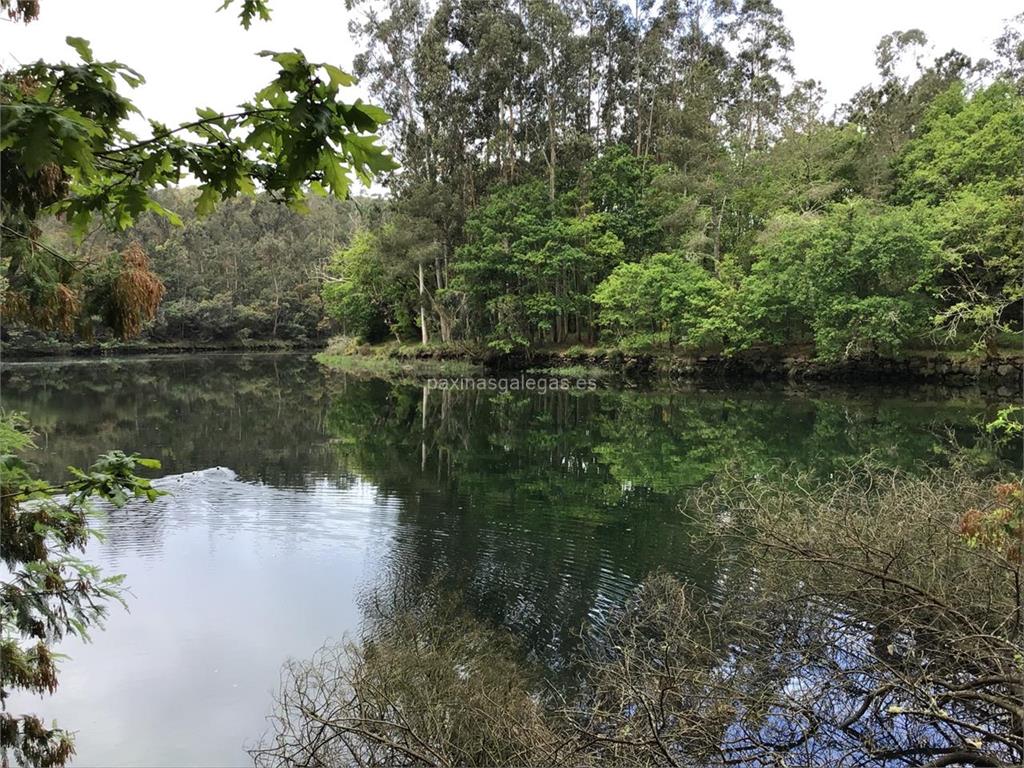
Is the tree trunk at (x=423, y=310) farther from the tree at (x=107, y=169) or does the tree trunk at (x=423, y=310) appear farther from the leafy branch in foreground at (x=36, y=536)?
the tree at (x=107, y=169)

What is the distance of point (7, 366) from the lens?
3925 centimetres

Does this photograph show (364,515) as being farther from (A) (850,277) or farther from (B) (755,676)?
(A) (850,277)

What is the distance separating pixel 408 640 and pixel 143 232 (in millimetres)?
60757

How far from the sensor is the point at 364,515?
10453 millimetres

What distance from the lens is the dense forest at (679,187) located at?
23.9 metres

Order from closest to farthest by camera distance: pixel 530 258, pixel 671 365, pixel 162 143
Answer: pixel 162 143, pixel 530 258, pixel 671 365

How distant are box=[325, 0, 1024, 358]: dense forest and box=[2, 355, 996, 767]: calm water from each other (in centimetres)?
467

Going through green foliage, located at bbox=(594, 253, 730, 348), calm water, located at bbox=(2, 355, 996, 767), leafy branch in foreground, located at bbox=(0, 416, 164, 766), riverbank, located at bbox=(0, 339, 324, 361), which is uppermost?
green foliage, located at bbox=(594, 253, 730, 348)

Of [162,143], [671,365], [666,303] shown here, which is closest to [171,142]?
[162,143]

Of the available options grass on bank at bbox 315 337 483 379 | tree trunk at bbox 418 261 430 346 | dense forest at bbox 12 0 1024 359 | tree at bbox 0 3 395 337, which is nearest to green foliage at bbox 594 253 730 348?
dense forest at bbox 12 0 1024 359

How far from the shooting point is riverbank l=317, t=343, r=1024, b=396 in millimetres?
23969

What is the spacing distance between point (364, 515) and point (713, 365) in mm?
→ 22896

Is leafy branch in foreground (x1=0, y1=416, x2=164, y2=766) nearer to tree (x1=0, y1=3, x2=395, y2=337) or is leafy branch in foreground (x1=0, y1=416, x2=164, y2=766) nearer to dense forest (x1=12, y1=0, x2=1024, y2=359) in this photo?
tree (x1=0, y1=3, x2=395, y2=337)

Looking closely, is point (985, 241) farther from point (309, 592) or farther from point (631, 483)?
point (309, 592)
